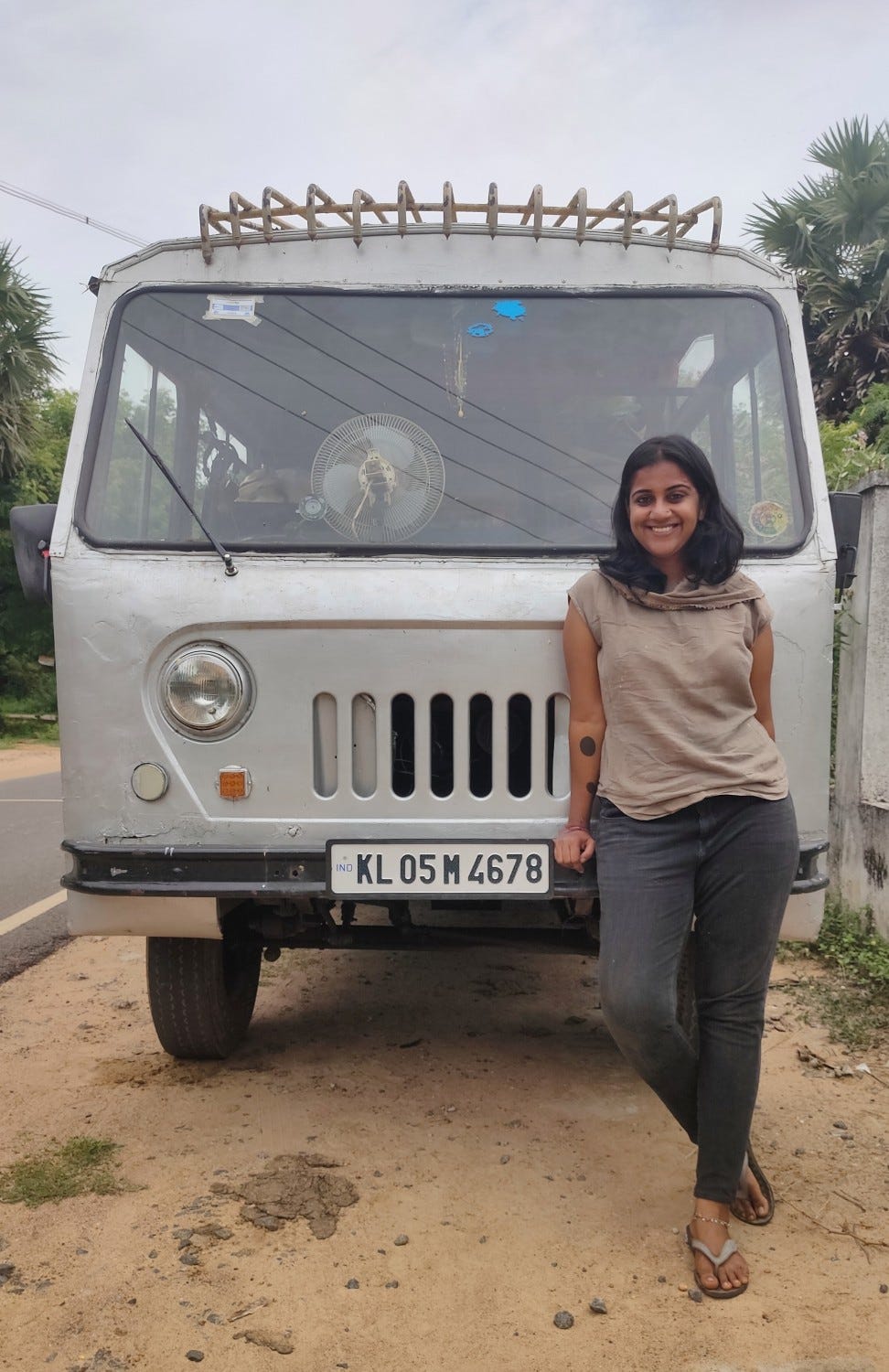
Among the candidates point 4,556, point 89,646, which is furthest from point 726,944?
point 4,556

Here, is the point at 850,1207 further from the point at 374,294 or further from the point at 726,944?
the point at 374,294

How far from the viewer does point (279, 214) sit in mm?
3393

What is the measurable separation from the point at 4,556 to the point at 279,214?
18.5m

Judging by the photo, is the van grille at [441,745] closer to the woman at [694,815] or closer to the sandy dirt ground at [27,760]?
the woman at [694,815]

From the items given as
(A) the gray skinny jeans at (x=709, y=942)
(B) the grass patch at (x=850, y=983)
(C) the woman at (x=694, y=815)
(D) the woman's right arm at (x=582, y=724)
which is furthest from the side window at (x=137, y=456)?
(B) the grass patch at (x=850, y=983)

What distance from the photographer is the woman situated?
8.32 ft

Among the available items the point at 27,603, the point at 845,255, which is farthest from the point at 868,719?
the point at 27,603

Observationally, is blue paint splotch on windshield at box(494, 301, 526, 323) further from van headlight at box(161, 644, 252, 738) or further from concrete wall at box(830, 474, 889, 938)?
concrete wall at box(830, 474, 889, 938)

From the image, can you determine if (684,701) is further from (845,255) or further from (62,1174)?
(845,255)

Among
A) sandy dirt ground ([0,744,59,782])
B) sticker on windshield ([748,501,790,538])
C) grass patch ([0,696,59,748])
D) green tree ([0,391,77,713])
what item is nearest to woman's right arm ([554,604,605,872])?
sticker on windshield ([748,501,790,538])

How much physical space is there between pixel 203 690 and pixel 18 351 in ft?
49.0

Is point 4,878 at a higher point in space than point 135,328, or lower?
lower

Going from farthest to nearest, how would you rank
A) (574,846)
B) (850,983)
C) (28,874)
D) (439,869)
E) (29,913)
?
(28,874) < (29,913) < (850,983) < (439,869) < (574,846)

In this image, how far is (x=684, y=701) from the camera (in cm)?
256
